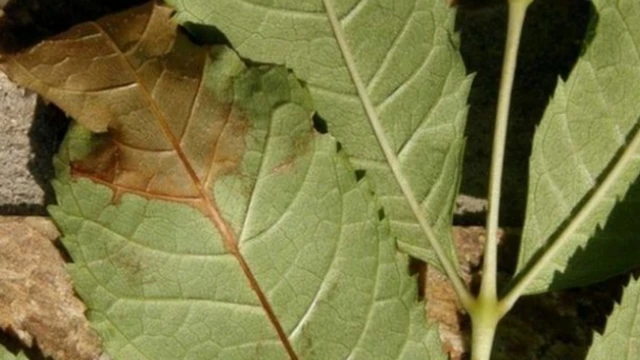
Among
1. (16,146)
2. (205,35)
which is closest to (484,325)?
(205,35)

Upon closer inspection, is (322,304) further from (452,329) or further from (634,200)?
(634,200)

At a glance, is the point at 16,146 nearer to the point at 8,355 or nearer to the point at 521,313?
the point at 8,355

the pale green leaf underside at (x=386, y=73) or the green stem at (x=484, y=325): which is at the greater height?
the pale green leaf underside at (x=386, y=73)

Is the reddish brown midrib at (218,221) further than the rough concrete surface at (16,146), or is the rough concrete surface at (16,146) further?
the rough concrete surface at (16,146)

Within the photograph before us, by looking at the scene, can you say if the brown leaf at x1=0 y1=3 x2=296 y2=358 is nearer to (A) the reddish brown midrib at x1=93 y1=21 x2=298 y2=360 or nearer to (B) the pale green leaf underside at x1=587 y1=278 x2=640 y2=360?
(A) the reddish brown midrib at x1=93 y1=21 x2=298 y2=360

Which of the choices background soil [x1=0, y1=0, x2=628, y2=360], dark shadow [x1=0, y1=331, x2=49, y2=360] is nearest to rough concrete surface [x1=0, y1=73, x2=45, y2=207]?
background soil [x1=0, y1=0, x2=628, y2=360]

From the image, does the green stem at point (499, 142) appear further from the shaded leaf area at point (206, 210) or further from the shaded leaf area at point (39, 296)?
the shaded leaf area at point (39, 296)

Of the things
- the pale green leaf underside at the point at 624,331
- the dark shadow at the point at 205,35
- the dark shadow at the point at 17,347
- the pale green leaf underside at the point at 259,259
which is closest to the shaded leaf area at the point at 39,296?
the dark shadow at the point at 17,347

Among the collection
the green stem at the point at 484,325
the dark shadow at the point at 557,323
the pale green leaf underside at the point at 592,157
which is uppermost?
the pale green leaf underside at the point at 592,157
